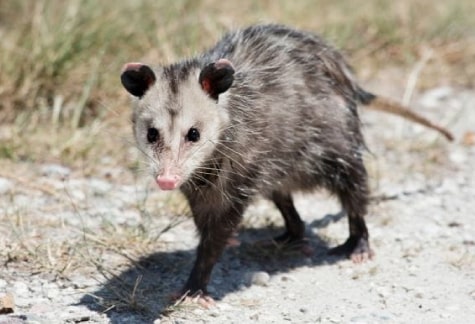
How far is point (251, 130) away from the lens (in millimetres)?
4066

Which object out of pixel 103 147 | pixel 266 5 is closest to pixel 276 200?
pixel 103 147

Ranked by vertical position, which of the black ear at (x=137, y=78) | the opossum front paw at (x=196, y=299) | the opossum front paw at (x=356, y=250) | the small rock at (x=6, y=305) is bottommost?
the opossum front paw at (x=356, y=250)

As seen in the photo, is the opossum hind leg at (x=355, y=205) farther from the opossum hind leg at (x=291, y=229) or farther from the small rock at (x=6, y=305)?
the small rock at (x=6, y=305)

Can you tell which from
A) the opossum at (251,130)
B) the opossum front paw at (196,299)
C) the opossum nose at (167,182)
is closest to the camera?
the opossum nose at (167,182)

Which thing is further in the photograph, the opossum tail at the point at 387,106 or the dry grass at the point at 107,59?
the opossum tail at the point at 387,106

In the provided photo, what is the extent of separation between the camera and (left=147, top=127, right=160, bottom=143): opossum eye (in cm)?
372

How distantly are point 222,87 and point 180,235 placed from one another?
1230 mm

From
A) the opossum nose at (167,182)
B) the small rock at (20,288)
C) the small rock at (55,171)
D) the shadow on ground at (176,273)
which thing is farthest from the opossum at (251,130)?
the small rock at (55,171)

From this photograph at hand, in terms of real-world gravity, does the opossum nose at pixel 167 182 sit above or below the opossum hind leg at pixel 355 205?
above

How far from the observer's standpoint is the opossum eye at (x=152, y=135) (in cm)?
372

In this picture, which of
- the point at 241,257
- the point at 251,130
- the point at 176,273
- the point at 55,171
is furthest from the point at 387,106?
the point at 55,171

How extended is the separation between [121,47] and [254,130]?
8.50ft

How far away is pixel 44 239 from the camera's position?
4.45 m

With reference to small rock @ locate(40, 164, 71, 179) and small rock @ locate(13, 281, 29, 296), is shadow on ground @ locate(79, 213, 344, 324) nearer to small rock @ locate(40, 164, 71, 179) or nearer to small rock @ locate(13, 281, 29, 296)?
small rock @ locate(13, 281, 29, 296)
